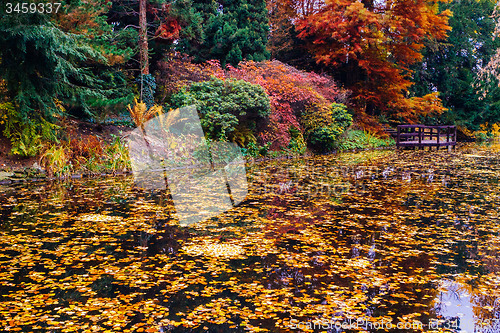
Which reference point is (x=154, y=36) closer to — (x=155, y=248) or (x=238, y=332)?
(x=155, y=248)

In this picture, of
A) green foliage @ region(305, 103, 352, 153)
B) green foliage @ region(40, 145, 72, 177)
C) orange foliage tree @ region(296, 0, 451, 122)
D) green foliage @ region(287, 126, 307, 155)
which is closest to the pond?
green foliage @ region(40, 145, 72, 177)

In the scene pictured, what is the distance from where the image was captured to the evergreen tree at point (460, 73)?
99.1ft

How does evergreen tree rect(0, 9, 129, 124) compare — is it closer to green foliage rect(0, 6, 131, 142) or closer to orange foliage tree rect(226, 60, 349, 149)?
green foliage rect(0, 6, 131, 142)

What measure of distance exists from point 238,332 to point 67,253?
9.24 feet

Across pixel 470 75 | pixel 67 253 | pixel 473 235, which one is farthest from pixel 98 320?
pixel 470 75

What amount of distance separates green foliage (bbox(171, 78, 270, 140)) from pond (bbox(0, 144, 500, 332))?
5722mm

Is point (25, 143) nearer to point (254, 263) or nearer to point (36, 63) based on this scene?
point (36, 63)

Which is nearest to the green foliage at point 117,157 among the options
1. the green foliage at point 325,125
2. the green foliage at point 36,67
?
the green foliage at point 36,67

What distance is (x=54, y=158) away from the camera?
11.1 metres

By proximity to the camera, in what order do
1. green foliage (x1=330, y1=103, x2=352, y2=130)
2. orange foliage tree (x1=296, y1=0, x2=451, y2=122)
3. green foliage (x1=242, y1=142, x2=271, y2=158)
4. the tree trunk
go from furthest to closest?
orange foliage tree (x1=296, y1=0, x2=451, y2=122)
green foliage (x1=330, y1=103, x2=352, y2=130)
green foliage (x1=242, y1=142, x2=271, y2=158)
the tree trunk

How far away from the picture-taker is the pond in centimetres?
378

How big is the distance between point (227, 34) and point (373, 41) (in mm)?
8078

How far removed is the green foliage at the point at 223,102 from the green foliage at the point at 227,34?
136 inches

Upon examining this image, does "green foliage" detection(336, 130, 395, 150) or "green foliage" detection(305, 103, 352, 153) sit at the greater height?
"green foliage" detection(305, 103, 352, 153)
